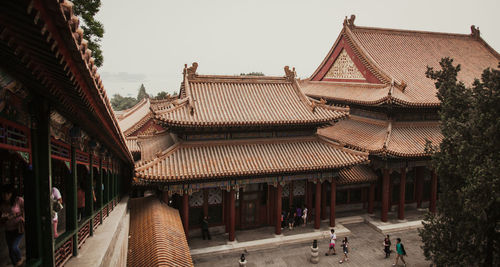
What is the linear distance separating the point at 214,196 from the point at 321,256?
5798 millimetres

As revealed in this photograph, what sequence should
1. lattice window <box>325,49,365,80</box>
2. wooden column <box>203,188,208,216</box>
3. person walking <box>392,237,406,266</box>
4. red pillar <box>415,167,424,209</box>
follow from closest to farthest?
person walking <box>392,237,406,266</box> → wooden column <box>203,188,208,216</box> → red pillar <box>415,167,424,209</box> → lattice window <box>325,49,365,80</box>

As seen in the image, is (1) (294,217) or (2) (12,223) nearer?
(2) (12,223)

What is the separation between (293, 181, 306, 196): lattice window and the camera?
1823cm

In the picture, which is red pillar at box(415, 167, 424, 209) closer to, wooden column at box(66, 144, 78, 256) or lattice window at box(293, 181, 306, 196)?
lattice window at box(293, 181, 306, 196)

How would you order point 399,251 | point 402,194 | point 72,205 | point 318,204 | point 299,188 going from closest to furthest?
point 72,205 < point 399,251 < point 318,204 < point 299,188 < point 402,194

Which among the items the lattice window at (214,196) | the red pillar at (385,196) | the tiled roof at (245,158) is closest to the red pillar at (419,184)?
the red pillar at (385,196)

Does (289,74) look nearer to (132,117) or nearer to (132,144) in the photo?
(132,144)

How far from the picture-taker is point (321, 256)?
15383 mm

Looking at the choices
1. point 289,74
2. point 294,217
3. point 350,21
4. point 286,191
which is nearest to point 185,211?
point 286,191

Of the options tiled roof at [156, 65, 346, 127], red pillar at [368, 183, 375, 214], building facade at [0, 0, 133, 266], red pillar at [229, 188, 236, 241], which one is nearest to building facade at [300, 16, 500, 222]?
red pillar at [368, 183, 375, 214]

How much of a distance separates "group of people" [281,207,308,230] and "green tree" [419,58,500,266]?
665 centimetres

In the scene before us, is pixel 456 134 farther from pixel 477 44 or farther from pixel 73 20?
pixel 477 44

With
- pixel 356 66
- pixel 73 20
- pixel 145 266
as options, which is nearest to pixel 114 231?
pixel 145 266

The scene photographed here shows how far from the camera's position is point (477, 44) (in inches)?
1048
